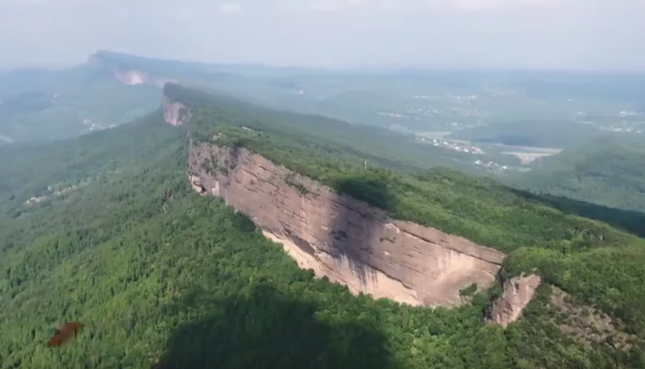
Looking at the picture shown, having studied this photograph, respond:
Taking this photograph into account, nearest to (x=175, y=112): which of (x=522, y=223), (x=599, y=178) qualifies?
(x=599, y=178)

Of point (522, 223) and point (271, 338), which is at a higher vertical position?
point (522, 223)

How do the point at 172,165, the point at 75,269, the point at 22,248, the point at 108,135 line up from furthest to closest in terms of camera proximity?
the point at 108,135, the point at 172,165, the point at 22,248, the point at 75,269

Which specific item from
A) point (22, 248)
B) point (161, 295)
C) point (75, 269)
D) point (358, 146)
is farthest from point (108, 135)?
point (161, 295)

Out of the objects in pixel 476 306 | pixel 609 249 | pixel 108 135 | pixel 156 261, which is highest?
pixel 609 249

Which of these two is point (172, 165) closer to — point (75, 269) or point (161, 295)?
point (75, 269)

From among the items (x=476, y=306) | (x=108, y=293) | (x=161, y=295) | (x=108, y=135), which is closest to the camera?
(x=476, y=306)

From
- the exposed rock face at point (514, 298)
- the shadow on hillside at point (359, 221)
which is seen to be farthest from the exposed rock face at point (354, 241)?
the exposed rock face at point (514, 298)

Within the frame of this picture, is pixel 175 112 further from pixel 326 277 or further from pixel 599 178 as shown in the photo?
pixel 326 277

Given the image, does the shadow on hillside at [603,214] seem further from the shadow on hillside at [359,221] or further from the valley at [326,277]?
the shadow on hillside at [359,221]
